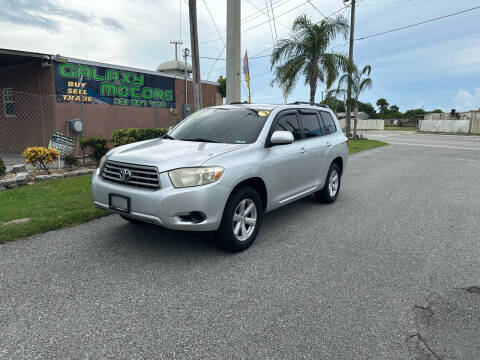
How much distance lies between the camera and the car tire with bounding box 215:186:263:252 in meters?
3.88

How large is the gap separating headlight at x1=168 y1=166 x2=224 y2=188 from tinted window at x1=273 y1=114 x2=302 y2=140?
156cm

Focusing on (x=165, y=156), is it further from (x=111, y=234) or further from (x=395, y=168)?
(x=395, y=168)

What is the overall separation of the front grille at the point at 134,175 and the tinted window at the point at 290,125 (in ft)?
6.38

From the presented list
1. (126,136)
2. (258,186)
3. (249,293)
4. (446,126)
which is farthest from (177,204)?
(446,126)

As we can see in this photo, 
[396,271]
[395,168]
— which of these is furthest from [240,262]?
[395,168]

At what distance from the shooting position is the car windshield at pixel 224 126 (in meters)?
4.58

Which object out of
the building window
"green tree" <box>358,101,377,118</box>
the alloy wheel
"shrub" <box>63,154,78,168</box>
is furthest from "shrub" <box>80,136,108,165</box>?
"green tree" <box>358,101,377,118</box>

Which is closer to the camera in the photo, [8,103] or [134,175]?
[134,175]

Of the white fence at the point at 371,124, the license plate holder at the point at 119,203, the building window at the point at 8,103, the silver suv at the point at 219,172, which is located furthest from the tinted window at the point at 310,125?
the white fence at the point at 371,124

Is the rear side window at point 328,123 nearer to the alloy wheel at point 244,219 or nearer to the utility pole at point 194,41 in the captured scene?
the alloy wheel at point 244,219

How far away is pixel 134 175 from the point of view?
151 inches

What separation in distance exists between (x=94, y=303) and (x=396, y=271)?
3024 millimetres

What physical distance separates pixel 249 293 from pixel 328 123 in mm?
4261

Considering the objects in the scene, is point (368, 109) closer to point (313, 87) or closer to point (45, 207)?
point (313, 87)
